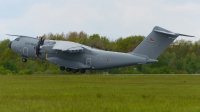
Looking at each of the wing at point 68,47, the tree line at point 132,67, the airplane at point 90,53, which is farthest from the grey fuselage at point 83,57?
the tree line at point 132,67

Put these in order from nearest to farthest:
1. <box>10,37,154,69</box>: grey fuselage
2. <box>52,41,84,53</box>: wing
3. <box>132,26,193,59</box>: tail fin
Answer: <box>132,26,193,59</box>: tail fin → <box>10,37,154,69</box>: grey fuselage → <box>52,41,84,53</box>: wing

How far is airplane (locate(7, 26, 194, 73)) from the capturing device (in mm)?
49138

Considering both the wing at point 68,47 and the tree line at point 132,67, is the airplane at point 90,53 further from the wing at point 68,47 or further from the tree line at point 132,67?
the tree line at point 132,67

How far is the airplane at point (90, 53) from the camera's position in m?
49.1

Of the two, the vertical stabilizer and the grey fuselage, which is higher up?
the vertical stabilizer

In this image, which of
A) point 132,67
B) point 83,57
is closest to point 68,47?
point 83,57

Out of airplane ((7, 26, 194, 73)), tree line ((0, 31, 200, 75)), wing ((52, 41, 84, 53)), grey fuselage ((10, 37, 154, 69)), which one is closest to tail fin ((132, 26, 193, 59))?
airplane ((7, 26, 194, 73))

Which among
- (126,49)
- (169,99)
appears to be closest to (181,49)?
(126,49)

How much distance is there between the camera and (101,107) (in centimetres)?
1727

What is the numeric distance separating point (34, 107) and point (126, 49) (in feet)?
210

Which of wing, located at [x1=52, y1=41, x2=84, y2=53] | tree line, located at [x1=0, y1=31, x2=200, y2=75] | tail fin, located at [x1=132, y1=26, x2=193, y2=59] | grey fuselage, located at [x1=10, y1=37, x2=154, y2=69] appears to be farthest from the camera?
tree line, located at [x1=0, y1=31, x2=200, y2=75]

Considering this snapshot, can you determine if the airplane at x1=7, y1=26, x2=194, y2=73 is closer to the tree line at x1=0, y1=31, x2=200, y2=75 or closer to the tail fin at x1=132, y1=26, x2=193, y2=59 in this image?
the tail fin at x1=132, y1=26, x2=193, y2=59

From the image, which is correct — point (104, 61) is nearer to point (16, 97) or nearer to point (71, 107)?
point (16, 97)

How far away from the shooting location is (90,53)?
51.6 m
